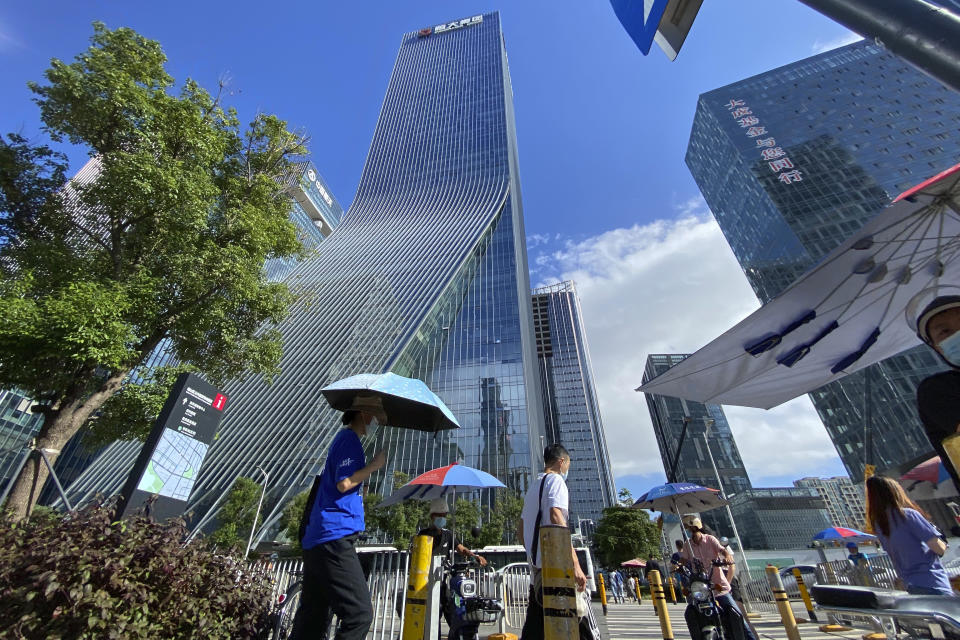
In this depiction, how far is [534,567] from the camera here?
282cm

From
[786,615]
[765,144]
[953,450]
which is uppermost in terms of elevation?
[765,144]

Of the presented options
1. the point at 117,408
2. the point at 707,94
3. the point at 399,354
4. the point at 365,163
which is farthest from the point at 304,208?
the point at 117,408

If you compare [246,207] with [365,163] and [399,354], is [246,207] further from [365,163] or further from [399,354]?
[365,163]

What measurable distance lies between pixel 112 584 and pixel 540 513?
2.47 meters

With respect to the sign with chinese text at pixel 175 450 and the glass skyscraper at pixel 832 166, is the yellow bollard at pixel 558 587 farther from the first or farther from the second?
the glass skyscraper at pixel 832 166

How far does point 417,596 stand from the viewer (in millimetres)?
3375

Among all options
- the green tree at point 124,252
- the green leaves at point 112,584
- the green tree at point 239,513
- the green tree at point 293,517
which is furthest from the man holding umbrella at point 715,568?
the green tree at point 239,513

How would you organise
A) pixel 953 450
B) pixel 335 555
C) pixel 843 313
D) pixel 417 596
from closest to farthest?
pixel 953 450
pixel 335 555
pixel 843 313
pixel 417 596

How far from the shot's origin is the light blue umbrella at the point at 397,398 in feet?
10.6

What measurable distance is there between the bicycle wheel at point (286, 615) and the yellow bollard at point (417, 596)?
0.91 meters

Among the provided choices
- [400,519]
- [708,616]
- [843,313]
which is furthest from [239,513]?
[843,313]

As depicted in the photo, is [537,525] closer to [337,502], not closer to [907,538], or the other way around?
[337,502]

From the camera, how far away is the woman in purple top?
9.17 ft

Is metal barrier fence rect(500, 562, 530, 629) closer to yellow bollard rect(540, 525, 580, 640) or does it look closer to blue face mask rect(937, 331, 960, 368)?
yellow bollard rect(540, 525, 580, 640)
